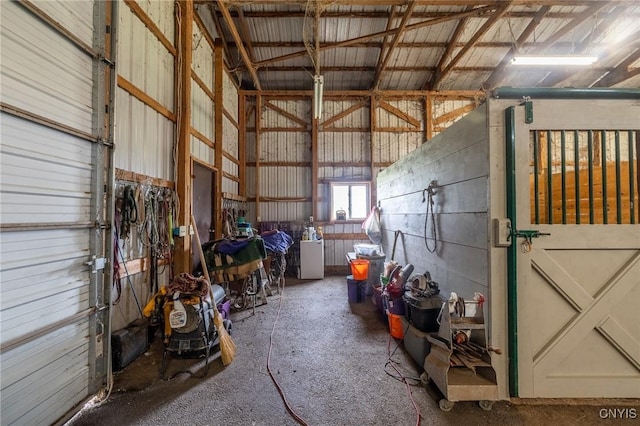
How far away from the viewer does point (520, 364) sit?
187 cm

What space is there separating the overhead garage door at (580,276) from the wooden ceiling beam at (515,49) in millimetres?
3476

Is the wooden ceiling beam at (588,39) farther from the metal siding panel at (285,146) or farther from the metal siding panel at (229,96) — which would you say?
the metal siding panel at (229,96)

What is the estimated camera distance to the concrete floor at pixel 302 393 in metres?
1.73

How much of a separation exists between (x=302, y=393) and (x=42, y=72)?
289 cm

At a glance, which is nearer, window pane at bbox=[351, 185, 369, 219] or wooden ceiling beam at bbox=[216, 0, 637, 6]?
wooden ceiling beam at bbox=[216, 0, 637, 6]

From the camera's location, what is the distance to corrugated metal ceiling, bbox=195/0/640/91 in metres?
4.21

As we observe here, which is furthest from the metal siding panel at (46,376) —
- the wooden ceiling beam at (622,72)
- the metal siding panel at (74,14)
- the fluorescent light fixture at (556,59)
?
the wooden ceiling beam at (622,72)

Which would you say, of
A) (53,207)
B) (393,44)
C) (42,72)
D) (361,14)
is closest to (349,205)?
(393,44)

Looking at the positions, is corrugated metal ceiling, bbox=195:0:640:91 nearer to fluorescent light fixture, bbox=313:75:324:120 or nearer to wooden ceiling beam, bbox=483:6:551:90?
wooden ceiling beam, bbox=483:6:551:90

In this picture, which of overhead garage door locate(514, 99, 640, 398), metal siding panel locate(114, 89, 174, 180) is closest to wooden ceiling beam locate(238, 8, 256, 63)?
metal siding panel locate(114, 89, 174, 180)

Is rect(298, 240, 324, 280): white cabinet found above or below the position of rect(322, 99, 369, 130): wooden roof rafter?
below

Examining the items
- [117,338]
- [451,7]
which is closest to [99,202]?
[117,338]

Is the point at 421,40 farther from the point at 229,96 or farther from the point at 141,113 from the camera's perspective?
the point at 141,113

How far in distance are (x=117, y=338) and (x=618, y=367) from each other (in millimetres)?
4122
